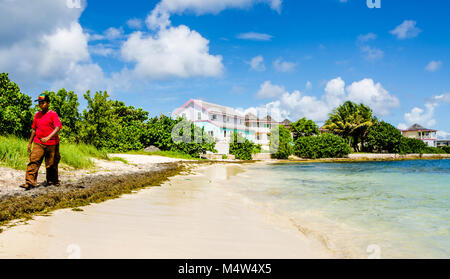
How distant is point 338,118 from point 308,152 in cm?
1534

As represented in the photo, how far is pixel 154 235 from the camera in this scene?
11.5 feet

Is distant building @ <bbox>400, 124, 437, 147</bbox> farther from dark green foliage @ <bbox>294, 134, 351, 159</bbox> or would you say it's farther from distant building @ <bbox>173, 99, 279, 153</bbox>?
distant building @ <bbox>173, 99, 279, 153</bbox>

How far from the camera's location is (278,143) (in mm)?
38375

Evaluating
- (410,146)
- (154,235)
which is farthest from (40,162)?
(410,146)

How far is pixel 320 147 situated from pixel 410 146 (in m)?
20.6

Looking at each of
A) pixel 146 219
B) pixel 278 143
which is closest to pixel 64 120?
pixel 146 219

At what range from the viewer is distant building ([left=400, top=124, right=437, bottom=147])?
69375 millimetres

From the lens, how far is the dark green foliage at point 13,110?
10.4 m

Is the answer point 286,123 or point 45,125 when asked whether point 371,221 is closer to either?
point 45,125

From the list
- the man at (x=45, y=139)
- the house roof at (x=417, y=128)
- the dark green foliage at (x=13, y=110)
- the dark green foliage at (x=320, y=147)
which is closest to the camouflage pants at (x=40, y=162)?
the man at (x=45, y=139)

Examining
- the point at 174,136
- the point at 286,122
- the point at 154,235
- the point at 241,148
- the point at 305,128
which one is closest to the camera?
the point at 154,235

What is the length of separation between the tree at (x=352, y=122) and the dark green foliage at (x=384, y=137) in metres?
1.26

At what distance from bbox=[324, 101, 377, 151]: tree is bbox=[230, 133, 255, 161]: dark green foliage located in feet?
76.6

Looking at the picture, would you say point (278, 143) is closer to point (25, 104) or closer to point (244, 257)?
point (25, 104)
